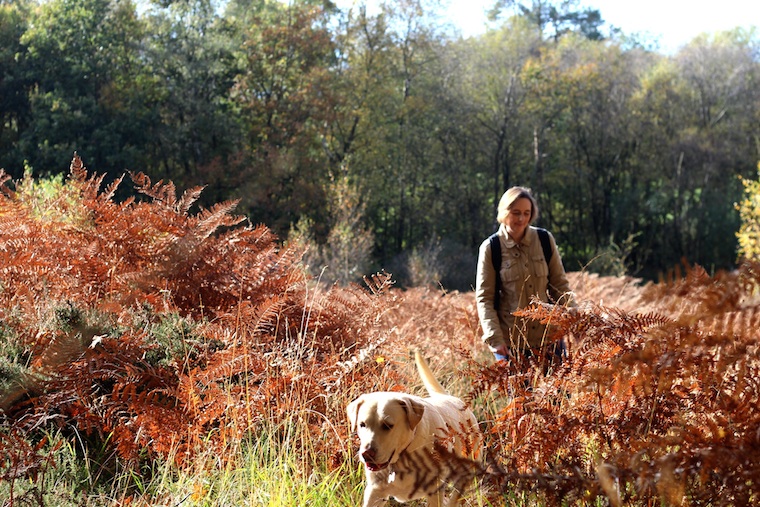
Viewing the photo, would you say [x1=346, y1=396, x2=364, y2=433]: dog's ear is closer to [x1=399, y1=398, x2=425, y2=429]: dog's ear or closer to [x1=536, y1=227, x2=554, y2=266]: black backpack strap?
[x1=399, y1=398, x2=425, y2=429]: dog's ear

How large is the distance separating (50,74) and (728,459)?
33.8m

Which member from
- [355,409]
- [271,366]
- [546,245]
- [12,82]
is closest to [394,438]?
[355,409]

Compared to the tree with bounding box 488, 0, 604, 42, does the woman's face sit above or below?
below

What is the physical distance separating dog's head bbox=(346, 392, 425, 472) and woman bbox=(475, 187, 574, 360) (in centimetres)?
205

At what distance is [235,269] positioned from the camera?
18.6 ft

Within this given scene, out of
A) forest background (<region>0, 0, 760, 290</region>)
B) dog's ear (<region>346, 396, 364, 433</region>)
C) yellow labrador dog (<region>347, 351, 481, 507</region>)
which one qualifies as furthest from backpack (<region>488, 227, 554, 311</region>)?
forest background (<region>0, 0, 760, 290</region>)

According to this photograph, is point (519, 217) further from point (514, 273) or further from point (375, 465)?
point (375, 465)

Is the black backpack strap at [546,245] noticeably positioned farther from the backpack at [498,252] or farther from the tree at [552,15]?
the tree at [552,15]

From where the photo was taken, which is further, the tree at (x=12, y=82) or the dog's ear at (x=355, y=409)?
the tree at (x=12, y=82)

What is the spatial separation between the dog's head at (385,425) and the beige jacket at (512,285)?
2.05 m

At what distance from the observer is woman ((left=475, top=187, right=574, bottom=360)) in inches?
215

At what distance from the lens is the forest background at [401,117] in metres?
32.8

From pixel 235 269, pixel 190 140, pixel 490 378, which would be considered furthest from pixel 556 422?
pixel 190 140

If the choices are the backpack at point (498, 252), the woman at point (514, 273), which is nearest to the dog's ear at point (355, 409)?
the woman at point (514, 273)
